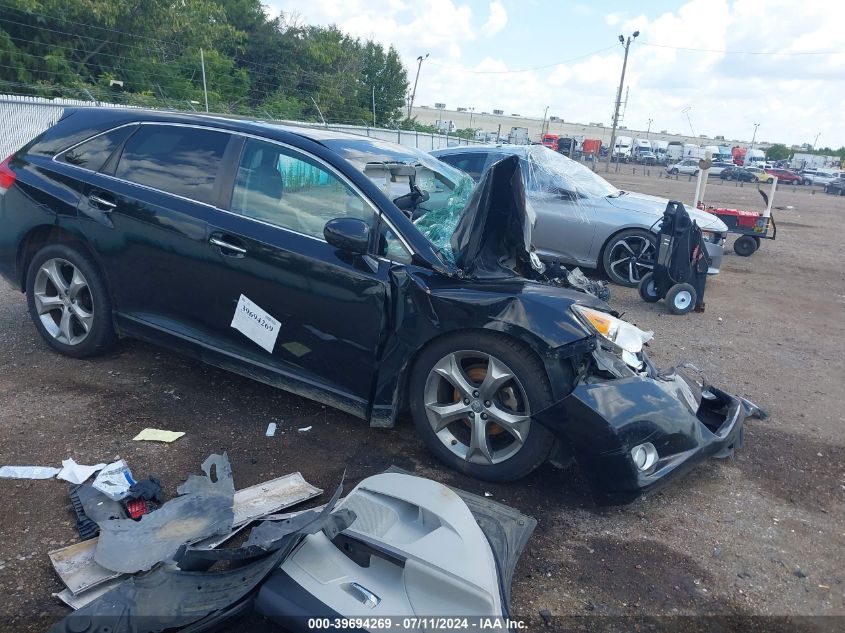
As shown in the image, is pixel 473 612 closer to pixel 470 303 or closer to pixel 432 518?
pixel 432 518

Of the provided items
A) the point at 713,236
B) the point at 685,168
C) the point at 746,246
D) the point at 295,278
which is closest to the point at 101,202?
the point at 295,278

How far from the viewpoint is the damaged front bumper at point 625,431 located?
3.07 m

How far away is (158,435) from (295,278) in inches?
47.7

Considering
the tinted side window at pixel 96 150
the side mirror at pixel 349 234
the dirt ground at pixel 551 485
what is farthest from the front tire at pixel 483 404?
the tinted side window at pixel 96 150

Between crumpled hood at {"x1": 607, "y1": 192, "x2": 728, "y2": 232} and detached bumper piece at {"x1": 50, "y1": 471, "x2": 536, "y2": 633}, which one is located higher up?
crumpled hood at {"x1": 607, "y1": 192, "x2": 728, "y2": 232}

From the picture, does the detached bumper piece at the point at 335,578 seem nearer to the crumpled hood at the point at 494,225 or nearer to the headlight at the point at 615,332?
the headlight at the point at 615,332

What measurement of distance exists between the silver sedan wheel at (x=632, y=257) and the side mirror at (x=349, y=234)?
5.69m

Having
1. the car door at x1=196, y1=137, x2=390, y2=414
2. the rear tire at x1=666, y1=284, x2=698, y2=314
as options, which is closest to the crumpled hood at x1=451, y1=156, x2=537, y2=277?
the car door at x1=196, y1=137, x2=390, y2=414

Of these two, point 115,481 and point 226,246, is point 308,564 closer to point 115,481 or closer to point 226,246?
point 115,481

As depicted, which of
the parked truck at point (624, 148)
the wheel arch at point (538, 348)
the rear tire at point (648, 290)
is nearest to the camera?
the wheel arch at point (538, 348)

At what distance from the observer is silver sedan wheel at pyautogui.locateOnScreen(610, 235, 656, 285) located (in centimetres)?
833

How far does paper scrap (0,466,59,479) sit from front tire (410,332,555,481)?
187 centimetres

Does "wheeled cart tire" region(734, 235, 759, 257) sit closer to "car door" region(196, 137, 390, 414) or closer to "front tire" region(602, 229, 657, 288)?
"front tire" region(602, 229, 657, 288)

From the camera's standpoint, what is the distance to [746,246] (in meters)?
11.9
